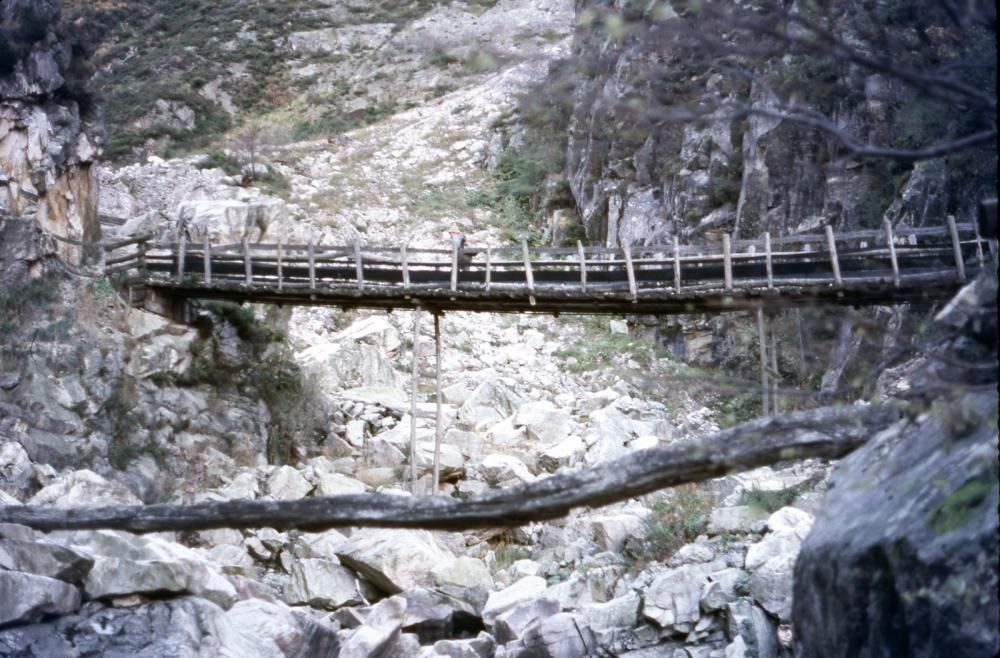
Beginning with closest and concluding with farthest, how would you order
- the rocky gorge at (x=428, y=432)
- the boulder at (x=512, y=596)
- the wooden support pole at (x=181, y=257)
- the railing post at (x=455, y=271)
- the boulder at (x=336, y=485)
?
the rocky gorge at (x=428, y=432) → the boulder at (x=512, y=596) → the boulder at (x=336, y=485) → the railing post at (x=455, y=271) → the wooden support pole at (x=181, y=257)

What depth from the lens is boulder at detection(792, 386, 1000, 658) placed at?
9.39ft

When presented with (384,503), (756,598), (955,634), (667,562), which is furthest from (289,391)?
(955,634)

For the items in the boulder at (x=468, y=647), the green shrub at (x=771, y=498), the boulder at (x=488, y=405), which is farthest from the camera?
the boulder at (x=488, y=405)

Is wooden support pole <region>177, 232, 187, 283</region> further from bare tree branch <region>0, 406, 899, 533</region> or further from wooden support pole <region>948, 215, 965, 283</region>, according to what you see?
bare tree branch <region>0, 406, 899, 533</region>

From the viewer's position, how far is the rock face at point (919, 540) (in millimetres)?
2861

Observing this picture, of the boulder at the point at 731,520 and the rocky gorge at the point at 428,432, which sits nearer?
the rocky gorge at the point at 428,432

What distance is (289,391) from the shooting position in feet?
63.7

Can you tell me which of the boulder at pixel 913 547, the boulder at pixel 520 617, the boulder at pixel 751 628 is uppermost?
the boulder at pixel 913 547

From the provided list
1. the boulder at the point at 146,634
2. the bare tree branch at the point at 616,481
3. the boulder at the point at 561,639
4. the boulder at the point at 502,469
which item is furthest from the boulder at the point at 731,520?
the bare tree branch at the point at 616,481

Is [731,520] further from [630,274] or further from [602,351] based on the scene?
[602,351]

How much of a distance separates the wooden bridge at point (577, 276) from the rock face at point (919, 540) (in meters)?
10.3

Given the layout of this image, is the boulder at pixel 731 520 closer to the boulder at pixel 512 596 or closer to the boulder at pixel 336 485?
the boulder at pixel 512 596

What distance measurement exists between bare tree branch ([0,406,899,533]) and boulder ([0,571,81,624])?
7.24 feet

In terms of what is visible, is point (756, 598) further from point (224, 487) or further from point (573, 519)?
point (224, 487)
